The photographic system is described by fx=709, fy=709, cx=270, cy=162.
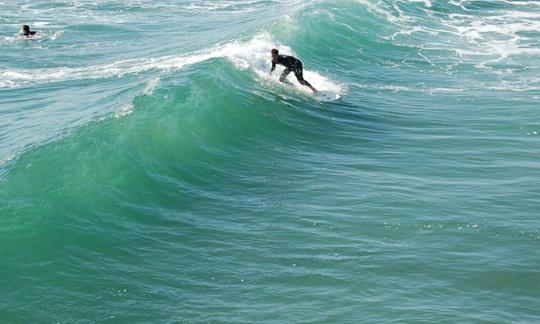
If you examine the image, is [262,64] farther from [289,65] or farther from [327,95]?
[327,95]

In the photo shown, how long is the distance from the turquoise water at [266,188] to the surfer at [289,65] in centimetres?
48

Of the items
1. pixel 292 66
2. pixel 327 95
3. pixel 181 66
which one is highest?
pixel 292 66

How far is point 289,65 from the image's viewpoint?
910 inches

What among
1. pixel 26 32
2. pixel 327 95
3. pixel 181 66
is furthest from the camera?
pixel 26 32

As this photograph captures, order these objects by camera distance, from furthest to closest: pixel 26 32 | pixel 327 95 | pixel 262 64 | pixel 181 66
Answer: pixel 26 32 → pixel 262 64 → pixel 181 66 → pixel 327 95

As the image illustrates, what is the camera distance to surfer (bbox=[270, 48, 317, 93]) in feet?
74.8

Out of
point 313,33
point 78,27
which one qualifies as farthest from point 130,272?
point 78,27

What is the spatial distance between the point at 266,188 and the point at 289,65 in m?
8.54

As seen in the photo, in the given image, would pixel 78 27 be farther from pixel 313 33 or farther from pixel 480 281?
pixel 480 281

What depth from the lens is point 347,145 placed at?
1866 centimetres

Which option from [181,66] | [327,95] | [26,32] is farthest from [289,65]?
[26,32]

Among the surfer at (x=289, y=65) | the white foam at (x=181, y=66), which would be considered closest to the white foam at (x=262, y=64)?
the white foam at (x=181, y=66)

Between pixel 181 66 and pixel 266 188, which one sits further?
pixel 181 66

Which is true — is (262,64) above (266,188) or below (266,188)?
above
